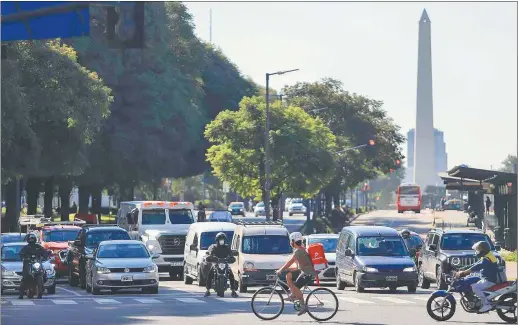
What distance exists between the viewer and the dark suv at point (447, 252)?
3653cm

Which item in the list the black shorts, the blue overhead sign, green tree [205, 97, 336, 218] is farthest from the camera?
green tree [205, 97, 336, 218]

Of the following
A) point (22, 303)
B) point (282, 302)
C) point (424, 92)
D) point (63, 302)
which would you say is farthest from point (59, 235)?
point (424, 92)

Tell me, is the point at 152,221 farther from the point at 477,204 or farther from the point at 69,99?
the point at 477,204

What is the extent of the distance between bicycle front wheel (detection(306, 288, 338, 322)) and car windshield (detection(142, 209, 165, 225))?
72.2 feet

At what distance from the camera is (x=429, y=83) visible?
135 metres

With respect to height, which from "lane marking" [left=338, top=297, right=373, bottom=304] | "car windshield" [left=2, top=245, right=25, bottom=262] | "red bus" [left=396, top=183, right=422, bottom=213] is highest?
"red bus" [left=396, top=183, right=422, bottom=213]

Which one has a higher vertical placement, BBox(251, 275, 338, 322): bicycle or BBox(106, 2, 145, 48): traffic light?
BBox(106, 2, 145, 48): traffic light

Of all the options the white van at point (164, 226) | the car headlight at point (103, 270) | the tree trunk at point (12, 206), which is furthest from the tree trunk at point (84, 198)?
the car headlight at point (103, 270)

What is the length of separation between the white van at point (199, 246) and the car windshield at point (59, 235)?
19.1 feet

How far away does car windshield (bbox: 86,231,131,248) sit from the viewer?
1634 inches

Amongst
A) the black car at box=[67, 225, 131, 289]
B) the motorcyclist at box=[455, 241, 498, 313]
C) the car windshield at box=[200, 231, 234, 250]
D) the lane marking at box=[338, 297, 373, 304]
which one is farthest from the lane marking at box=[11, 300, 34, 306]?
the motorcyclist at box=[455, 241, 498, 313]

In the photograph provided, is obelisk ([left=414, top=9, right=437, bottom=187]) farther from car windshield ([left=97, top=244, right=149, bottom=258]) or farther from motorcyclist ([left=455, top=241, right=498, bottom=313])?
motorcyclist ([left=455, top=241, right=498, bottom=313])

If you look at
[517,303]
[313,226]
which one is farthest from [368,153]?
[517,303]

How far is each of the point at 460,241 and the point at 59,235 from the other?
15.8 m
